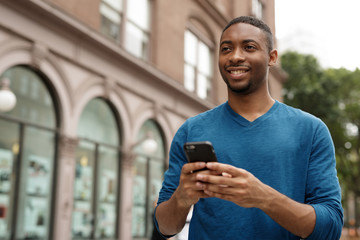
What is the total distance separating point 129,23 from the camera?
16078 millimetres

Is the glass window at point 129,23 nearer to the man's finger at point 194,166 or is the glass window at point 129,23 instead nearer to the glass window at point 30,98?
the glass window at point 30,98

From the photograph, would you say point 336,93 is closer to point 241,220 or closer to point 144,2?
point 144,2

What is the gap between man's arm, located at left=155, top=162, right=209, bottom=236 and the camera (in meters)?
1.73

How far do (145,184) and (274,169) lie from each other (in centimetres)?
1473

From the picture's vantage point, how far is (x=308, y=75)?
118ft

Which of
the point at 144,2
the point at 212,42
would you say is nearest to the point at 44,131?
the point at 144,2

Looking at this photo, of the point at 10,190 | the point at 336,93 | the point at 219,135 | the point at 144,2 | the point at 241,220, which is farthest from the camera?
the point at 336,93

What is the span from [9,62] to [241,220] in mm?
9939

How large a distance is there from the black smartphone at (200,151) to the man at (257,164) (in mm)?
38

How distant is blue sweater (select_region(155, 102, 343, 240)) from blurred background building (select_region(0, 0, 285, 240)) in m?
5.93

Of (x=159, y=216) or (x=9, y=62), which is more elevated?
(x=9, y=62)

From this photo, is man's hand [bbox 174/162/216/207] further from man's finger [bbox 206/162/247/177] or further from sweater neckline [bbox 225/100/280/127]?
sweater neckline [bbox 225/100/280/127]

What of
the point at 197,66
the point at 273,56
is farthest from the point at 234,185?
the point at 197,66

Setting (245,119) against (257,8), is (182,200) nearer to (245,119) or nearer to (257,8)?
(245,119)
